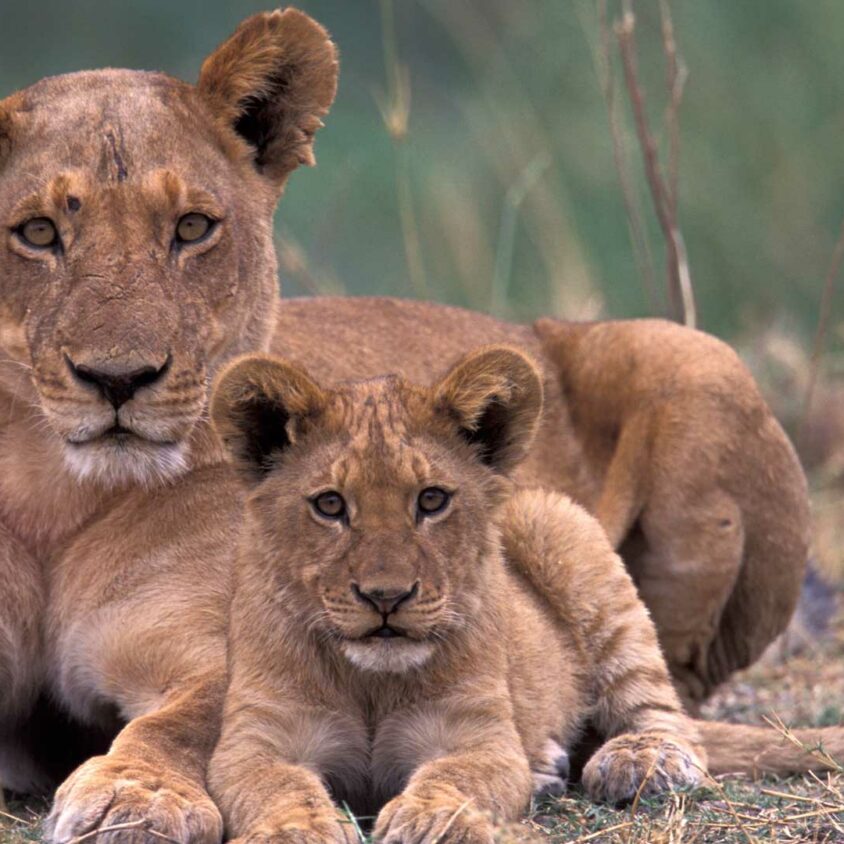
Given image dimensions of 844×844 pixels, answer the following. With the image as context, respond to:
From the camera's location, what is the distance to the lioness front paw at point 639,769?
398 cm

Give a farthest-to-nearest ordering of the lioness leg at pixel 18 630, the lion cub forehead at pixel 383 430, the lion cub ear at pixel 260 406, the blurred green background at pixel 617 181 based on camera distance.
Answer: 1. the blurred green background at pixel 617 181
2. the lioness leg at pixel 18 630
3. the lion cub ear at pixel 260 406
4. the lion cub forehead at pixel 383 430

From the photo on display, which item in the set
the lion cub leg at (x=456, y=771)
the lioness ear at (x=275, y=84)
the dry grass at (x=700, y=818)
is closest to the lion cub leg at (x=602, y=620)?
the dry grass at (x=700, y=818)

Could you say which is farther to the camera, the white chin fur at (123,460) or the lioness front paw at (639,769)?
the lioness front paw at (639,769)

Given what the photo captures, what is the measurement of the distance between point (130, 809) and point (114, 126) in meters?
1.41

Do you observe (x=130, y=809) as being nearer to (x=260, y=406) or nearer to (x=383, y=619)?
(x=383, y=619)

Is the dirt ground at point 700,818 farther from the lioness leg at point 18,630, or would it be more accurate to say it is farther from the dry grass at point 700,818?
the lioness leg at point 18,630

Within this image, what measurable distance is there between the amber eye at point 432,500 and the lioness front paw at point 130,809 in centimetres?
64

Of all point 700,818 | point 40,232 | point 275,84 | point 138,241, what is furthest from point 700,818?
point 275,84

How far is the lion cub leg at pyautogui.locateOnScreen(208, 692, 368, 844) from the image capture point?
3391mm

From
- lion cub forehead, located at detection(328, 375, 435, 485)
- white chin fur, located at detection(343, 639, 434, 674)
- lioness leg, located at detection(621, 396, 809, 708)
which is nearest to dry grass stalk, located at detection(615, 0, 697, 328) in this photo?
lioness leg, located at detection(621, 396, 809, 708)

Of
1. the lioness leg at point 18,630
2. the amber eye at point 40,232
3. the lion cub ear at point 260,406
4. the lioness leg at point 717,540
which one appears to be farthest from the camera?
the lioness leg at point 717,540

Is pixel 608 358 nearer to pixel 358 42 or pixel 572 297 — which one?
pixel 572 297

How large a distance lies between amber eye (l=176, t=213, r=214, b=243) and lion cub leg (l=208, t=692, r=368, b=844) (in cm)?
95

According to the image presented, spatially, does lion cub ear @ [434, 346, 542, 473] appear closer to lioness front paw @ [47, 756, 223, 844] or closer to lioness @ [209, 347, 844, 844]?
lioness @ [209, 347, 844, 844]
